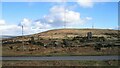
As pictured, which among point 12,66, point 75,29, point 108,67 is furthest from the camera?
point 75,29

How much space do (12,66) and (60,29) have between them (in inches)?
5712

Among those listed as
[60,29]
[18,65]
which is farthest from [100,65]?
[60,29]

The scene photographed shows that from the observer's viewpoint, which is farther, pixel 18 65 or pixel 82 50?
pixel 82 50

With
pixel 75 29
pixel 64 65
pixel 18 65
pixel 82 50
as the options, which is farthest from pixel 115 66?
pixel 75 29

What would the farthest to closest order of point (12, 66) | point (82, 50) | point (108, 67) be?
point (82, 50) < point (12, 66) < point (108, 67)

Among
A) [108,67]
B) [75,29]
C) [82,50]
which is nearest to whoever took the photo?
[108,67]

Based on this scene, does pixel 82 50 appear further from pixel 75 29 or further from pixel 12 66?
pixel 75 29

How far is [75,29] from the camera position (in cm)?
17938

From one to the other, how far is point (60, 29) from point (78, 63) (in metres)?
144

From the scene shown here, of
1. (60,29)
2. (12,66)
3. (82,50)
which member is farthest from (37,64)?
(60,29)

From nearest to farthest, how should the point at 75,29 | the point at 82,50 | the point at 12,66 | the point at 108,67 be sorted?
the point at 108,67, the point at 12,66, the point at 82,50, the point at 75,29

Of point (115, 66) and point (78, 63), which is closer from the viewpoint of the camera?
point (115, 66)

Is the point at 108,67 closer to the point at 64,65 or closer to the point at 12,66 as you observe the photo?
the point at 64,65

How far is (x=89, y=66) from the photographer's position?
32688 millimetres
